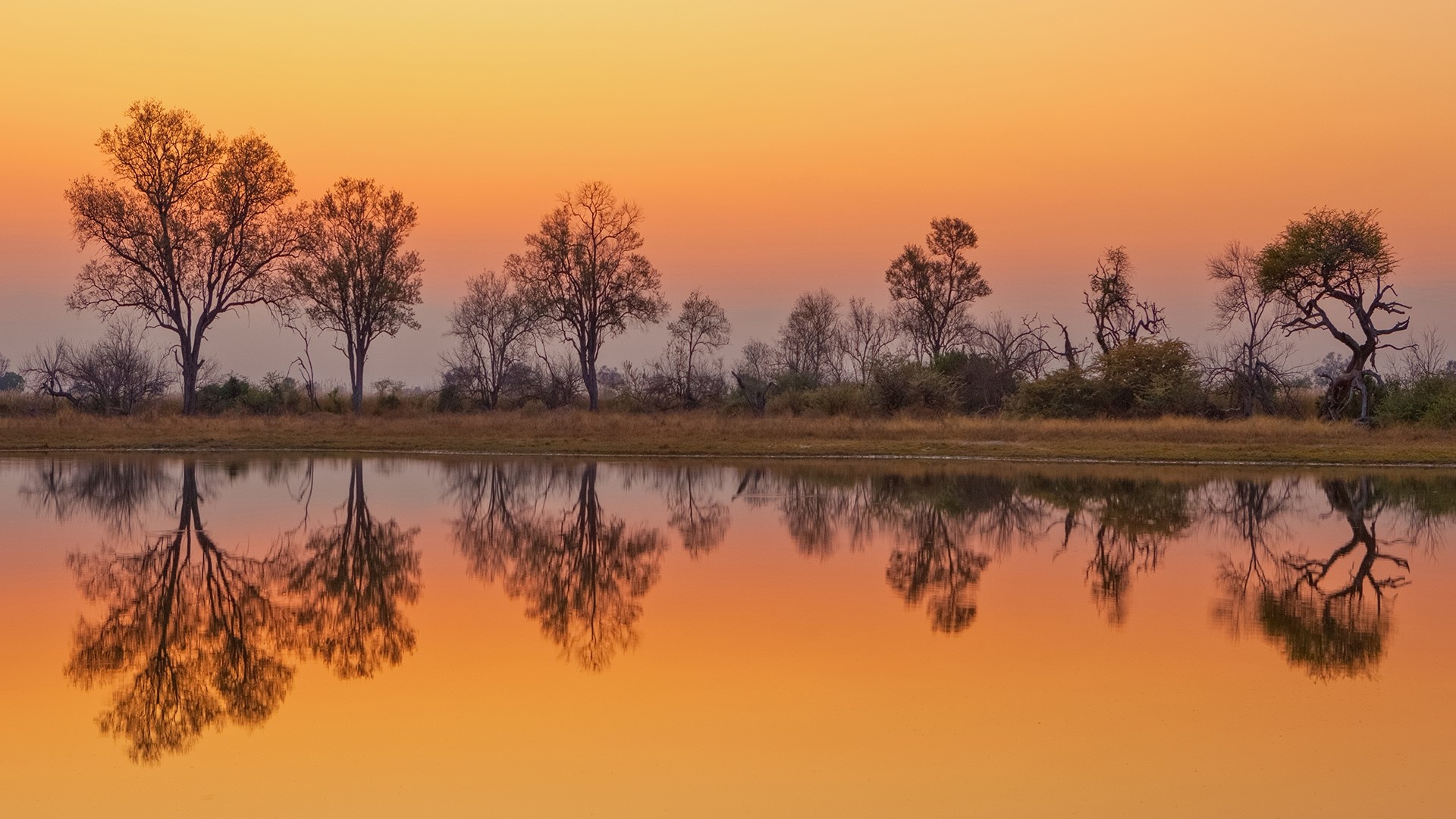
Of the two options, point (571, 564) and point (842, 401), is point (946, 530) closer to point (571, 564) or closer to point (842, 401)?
point (571, 564)

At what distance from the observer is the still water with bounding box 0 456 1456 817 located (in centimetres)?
728

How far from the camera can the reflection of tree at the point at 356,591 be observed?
1088 cm

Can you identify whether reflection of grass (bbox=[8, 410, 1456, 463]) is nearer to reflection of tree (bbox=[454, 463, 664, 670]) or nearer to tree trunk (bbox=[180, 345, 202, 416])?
tree trunk (bbox=[180, 345, 202, 416])

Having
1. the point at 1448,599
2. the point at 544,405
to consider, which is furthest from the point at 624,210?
the point at 1448,599

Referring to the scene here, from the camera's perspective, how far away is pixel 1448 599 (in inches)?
544

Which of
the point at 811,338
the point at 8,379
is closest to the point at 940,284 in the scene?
the point at 811,338

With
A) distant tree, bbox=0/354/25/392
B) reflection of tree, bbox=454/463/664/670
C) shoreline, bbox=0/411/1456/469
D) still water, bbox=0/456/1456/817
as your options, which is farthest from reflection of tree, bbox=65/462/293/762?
distant tree, bbox=0/354/25/392

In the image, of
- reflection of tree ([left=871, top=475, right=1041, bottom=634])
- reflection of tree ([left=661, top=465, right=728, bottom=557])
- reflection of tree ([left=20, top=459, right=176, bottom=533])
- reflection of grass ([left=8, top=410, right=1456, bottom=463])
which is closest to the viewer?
reflection of tree ([left=871, top=475, right=1041, bottom=634])

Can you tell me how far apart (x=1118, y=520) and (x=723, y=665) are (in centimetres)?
1255

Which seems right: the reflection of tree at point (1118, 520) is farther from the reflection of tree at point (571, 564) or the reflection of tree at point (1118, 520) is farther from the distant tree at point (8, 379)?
the distant tree at point (8, 379)

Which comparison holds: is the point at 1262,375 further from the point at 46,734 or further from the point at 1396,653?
the point at 46,734

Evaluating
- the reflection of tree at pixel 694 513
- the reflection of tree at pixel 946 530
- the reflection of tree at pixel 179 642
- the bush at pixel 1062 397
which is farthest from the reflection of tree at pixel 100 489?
the bush at pixel 1062 397

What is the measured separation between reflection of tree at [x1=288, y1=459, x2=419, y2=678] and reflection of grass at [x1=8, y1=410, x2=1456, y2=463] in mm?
21034

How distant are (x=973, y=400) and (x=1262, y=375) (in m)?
12.5
